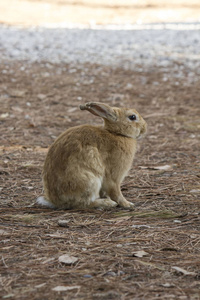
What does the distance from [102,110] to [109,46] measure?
12.2m

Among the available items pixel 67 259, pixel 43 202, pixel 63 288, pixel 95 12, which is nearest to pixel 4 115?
pixel 43 202

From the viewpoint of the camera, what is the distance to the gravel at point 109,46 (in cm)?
1326

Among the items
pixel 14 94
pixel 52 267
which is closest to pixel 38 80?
pixel 14 94

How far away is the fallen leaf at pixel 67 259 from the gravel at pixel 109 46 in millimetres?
9776

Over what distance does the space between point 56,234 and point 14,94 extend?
6.15 metres

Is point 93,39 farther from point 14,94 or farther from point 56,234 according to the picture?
point 56,234

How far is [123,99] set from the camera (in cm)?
933

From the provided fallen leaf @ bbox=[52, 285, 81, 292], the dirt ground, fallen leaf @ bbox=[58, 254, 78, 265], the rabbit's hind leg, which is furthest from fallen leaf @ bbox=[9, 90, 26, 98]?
fallen leaf @ bbox=[52, 285, 81, 292]

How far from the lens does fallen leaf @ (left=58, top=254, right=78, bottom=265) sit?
294 centimetres

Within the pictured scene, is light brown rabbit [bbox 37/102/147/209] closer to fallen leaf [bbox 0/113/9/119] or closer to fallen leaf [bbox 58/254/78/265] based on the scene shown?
fallen leaf [bbox 58/254/78/265]

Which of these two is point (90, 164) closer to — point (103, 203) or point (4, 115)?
point (103, 203)

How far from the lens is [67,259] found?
2973mm

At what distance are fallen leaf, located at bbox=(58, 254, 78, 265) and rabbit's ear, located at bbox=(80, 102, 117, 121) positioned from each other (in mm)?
1339

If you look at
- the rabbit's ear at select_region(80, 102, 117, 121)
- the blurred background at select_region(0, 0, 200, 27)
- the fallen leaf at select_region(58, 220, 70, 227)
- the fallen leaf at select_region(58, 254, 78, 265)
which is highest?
the blurred background at select_region(0, 0, 200, 27)
